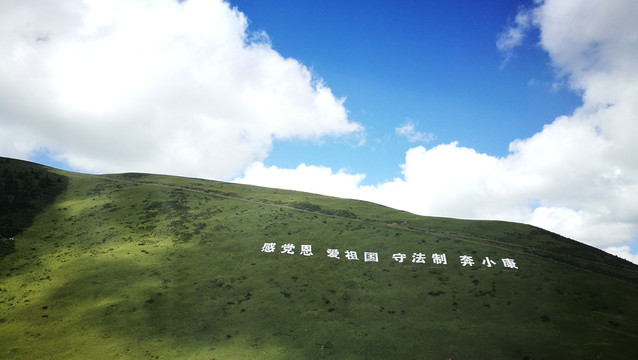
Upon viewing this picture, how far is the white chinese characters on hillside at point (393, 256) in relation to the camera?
70.6m

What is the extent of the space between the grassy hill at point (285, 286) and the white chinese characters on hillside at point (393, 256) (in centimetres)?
68

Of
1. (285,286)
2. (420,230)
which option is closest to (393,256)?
(420,230)

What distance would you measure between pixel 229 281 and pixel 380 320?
87.5 feet

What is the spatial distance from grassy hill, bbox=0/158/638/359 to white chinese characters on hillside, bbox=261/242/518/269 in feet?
2.21

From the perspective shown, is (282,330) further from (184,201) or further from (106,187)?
(106,187)

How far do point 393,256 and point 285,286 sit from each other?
23.1 metres

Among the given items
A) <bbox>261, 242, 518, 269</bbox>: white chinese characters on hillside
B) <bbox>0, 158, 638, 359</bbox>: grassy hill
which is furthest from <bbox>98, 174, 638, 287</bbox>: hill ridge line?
<bbox>261, 242, 518, 269</bbox>: white chinese characters on hillside

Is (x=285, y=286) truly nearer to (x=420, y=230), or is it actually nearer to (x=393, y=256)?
(x=393, y=256)

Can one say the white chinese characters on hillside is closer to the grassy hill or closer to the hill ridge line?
the grassy hill

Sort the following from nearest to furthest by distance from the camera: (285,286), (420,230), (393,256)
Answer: (285,286) < (393,256) < (420,230)

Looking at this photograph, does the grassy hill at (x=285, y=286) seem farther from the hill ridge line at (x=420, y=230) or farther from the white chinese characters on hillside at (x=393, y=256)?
the white chinese characters on hillside at (x=393, y=256)

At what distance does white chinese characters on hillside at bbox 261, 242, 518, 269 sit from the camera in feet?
232

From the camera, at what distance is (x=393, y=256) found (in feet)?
244

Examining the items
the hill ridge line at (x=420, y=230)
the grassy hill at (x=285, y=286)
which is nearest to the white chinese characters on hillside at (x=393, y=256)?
the grassy hill at (x=285, y=286)
